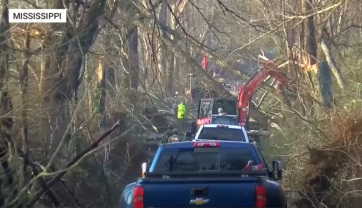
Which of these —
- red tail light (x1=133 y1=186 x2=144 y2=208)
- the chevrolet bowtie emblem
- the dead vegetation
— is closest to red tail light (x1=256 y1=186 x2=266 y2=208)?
the chevrolet bowtie emblem

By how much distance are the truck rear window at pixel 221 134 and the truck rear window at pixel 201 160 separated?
7278 mm

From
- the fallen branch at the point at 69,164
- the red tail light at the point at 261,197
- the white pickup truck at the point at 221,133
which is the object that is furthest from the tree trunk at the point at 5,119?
the white pickup truck at the point at 221,133

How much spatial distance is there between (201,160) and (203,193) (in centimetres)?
262

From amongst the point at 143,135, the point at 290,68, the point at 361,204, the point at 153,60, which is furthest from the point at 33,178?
the point at 290,68

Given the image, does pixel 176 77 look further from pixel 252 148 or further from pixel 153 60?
pixel 252 148

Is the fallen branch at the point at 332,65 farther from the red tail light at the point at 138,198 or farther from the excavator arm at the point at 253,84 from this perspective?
the red tail light at the point at 138,198

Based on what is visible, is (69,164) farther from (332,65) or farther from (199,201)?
(332,65)

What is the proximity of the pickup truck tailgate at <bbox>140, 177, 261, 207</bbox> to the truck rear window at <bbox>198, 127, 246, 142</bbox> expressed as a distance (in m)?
10.1

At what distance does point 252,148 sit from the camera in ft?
41.6

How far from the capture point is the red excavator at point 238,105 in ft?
86.5

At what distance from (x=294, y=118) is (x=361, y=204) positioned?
5.34 m

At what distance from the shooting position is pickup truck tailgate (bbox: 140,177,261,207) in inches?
382

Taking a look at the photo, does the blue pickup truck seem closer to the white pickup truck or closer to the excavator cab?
the white pickup truck

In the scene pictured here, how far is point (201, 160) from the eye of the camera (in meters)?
12.3
